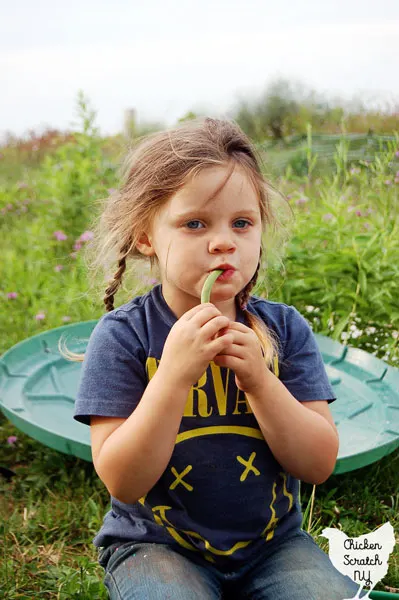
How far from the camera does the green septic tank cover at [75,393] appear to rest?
7.55 ft

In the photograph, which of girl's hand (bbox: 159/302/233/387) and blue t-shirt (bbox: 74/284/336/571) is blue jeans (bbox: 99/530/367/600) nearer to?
blue t-shirt (bbox: 74/284/336/571)

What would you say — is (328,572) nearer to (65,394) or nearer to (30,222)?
(65,394)

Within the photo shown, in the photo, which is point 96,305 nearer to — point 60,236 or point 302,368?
point 60,236

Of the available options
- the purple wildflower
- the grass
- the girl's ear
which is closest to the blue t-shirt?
the girl's ear

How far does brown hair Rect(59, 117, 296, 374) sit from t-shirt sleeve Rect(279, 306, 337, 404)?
0.12 feet

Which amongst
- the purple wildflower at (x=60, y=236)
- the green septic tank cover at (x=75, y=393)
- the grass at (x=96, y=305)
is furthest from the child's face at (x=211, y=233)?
the purple wildflower at (x=60, y=236)

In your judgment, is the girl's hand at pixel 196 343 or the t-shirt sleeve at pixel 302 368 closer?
the girl's hand at pixel 196 343

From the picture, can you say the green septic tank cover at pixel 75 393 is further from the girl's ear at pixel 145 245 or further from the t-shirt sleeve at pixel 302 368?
the girl's ear at pixel 145 245

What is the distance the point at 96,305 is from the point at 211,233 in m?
1.98

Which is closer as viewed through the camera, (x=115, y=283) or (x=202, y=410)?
(x=202, y=410)

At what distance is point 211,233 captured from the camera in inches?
55.2

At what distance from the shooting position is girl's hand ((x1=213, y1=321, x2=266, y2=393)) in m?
1.34

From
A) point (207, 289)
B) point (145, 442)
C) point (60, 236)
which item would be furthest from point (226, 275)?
point (60, 236)

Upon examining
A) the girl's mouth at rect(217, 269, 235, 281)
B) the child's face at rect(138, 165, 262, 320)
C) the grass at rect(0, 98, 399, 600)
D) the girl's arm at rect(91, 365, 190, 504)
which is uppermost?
the child's face at rect(138, 165, 262, 320)
